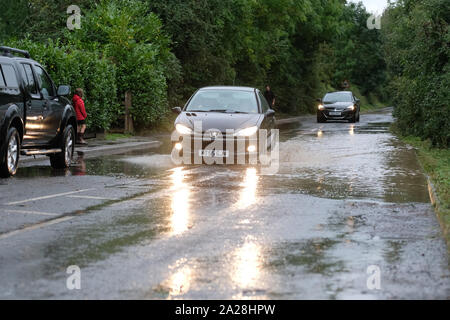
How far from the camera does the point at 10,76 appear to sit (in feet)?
46.5

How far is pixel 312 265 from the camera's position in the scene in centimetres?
678

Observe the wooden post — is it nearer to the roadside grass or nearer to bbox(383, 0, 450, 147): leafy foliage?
the roadside grass

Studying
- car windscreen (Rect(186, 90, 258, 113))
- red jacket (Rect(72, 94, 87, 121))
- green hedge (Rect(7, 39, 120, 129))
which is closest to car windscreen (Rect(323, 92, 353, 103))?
green hedge (Rect(7, 39, 120, 129))

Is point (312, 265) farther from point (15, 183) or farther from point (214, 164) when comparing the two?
point (214, 164)

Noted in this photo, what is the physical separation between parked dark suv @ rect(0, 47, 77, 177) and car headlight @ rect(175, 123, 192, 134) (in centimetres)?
221

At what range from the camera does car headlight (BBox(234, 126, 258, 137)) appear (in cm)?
1664

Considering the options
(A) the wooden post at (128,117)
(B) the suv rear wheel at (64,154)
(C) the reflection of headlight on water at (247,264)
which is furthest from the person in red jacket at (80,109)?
(C) the reflection of headlight on water at (247,264)

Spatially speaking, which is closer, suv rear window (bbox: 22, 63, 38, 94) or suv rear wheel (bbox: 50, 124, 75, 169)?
suv rear window (bbox: 22, 63, 38, 94)

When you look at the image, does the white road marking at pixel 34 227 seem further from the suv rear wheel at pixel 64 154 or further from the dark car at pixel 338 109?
the dark car at pixel 338 109

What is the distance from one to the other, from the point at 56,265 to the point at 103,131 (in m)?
18.8

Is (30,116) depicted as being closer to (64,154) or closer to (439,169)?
(64,154)
